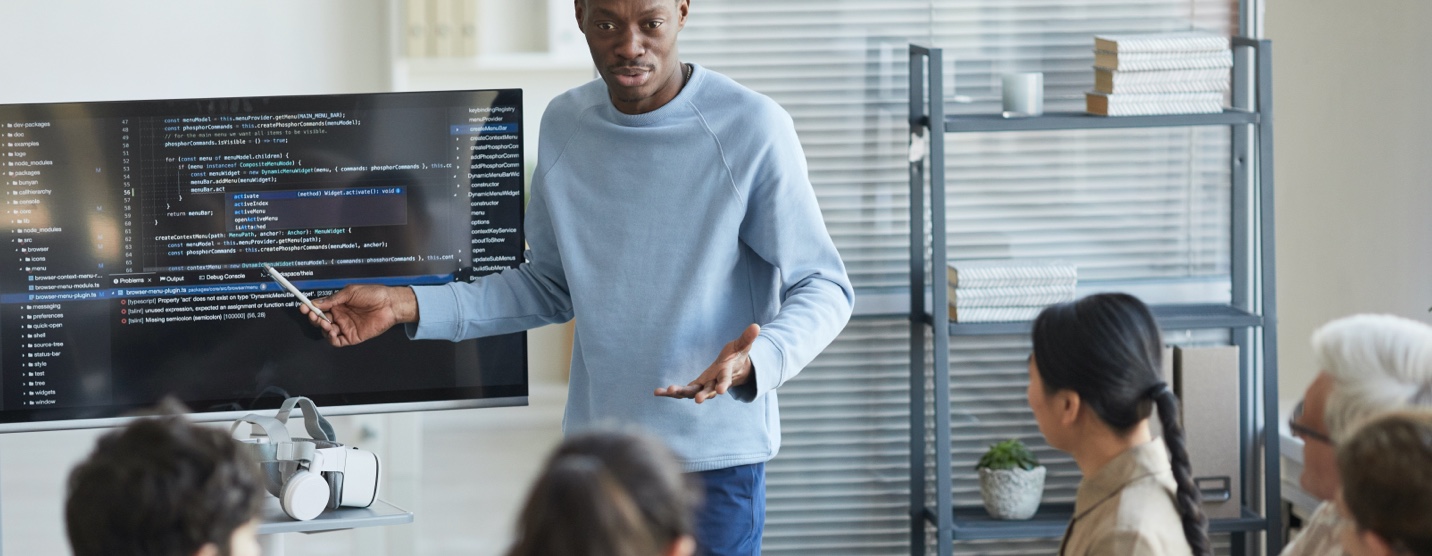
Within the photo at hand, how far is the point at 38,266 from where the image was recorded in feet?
7.64

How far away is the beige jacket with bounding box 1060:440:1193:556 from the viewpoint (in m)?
1.56

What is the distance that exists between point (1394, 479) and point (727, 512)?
1.06 meters

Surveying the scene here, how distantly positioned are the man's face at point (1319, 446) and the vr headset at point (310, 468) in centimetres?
139

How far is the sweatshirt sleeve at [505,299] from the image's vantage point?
2.30 m

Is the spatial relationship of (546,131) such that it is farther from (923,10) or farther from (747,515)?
(923,10)

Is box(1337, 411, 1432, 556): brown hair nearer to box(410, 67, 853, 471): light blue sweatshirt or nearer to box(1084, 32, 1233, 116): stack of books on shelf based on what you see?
box(410, 67, 853, 471): light blue sweatshirt

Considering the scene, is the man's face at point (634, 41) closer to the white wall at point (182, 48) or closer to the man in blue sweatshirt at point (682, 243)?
the man in blue sweatshirt at point (682, 243)

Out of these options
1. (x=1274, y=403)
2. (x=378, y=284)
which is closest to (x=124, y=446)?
(x=378, y=284)

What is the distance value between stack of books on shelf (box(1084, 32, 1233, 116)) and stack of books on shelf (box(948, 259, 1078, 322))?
0.36 metres

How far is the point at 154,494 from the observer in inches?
47.1

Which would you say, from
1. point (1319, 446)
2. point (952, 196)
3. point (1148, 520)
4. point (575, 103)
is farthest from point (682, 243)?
point (952, 196)

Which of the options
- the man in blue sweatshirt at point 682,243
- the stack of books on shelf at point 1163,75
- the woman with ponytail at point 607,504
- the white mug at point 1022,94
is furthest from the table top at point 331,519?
the stack of books on shelf at point 1163,75

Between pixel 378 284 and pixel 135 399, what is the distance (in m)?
0.46

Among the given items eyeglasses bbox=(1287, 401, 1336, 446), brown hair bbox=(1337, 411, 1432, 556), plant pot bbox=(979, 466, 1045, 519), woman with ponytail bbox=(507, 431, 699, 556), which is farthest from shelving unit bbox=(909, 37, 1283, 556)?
woman with ponytail bbox=(507, 431, 699, 556)
